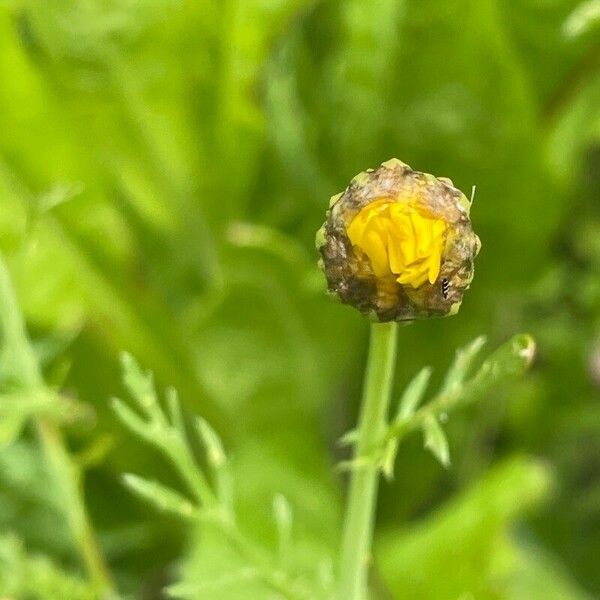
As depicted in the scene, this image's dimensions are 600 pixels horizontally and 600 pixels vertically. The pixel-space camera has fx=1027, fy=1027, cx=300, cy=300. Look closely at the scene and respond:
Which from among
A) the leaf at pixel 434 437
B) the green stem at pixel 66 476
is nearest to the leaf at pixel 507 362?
the leaf at pixel 434 437

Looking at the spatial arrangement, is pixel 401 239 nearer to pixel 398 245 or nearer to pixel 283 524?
pixel 398 245

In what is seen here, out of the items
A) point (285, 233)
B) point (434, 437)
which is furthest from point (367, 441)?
point (285, 233)

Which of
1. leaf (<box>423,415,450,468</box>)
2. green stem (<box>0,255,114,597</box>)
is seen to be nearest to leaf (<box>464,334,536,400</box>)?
leaf (<box>423,415,450,468</box>)

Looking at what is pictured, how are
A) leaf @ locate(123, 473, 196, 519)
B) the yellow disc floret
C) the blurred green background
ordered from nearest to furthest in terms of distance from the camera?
1. the yellow disc floret
2. leaf @ locate(123, 473, 196, 519)
3. the blurred green background

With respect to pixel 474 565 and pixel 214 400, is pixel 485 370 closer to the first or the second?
pixel 474 565

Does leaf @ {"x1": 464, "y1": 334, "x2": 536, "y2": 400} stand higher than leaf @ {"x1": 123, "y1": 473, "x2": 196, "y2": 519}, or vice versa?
leaf @ {"x1": 123, "y1": 473, "x2": 196, "y2": 519}

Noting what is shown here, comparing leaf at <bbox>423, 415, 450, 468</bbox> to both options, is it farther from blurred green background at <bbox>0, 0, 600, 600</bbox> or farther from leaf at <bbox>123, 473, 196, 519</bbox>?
blurred green background at <bbox>0, 0, 600, 600</bbox>
